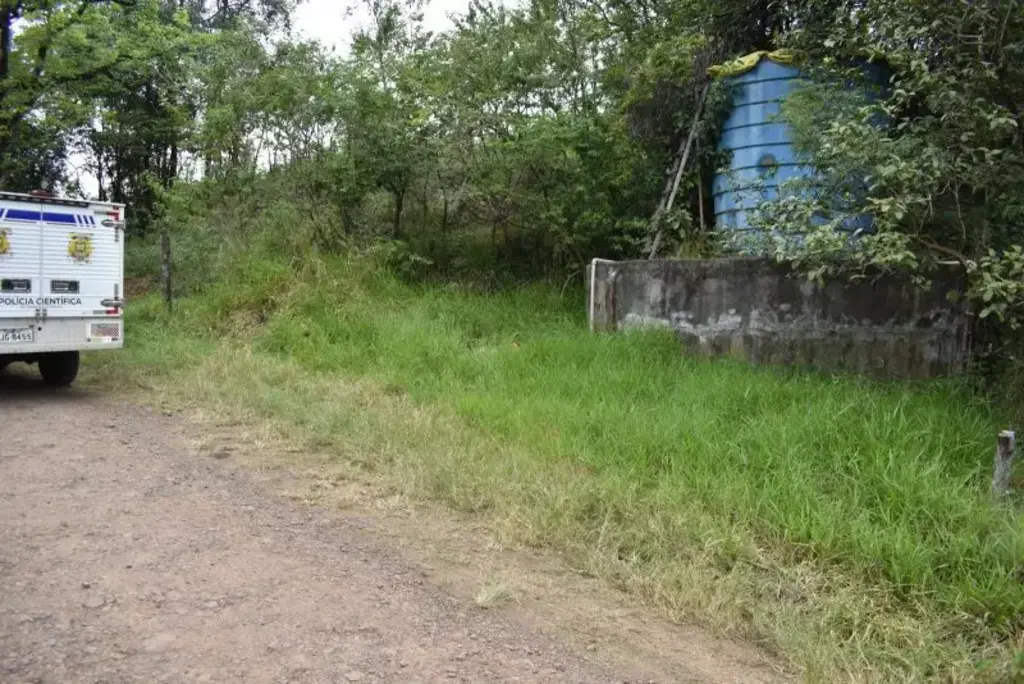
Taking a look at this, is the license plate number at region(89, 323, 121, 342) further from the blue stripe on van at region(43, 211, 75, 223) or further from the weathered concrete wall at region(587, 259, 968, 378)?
the weathered concrete wall at region(587, 259, 968, 378)

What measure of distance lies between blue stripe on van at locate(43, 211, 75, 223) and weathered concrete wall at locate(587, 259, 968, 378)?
6126 mm

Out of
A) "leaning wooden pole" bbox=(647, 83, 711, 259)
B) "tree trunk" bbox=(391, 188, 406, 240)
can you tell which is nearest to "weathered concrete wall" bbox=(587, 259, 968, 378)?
"leaning wooden pole" bbox=(647, 83, 711, 259)

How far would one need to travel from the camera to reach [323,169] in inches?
482

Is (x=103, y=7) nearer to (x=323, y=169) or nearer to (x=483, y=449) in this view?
(x=323, y=169)

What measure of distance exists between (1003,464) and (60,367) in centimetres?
898

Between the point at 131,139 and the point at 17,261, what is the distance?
1592 cm

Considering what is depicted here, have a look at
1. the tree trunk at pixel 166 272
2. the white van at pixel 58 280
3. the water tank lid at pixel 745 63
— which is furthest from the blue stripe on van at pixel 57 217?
the water tank lid at pixel 745 63

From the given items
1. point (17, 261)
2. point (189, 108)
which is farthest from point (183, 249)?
point (17, 261)

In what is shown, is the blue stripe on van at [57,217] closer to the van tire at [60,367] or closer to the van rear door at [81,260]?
the van rear door at [81,260]

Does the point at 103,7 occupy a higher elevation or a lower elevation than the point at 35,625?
higher

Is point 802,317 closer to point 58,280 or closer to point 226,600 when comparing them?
point 226,600

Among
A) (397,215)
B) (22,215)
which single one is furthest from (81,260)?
(397,215)

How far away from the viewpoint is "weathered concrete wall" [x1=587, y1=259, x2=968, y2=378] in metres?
7.64

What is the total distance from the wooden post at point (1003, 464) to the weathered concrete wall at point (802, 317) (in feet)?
10.9
